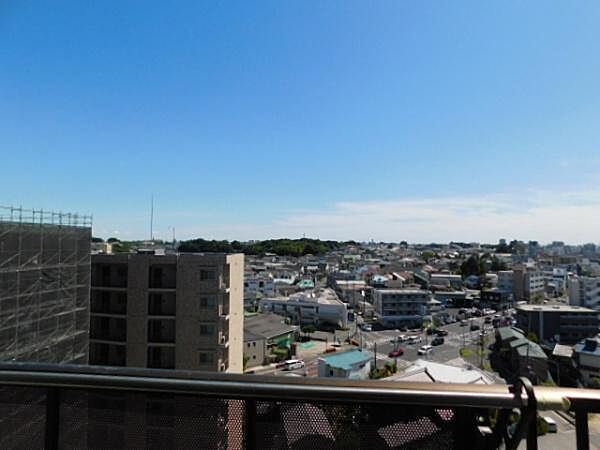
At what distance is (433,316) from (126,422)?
23.9 m

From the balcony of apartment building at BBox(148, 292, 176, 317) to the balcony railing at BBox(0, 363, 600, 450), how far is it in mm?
6674

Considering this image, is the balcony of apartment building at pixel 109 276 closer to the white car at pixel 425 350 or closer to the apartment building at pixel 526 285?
the white car at pixel 425 350

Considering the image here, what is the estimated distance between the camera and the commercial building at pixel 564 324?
1694 centimetres

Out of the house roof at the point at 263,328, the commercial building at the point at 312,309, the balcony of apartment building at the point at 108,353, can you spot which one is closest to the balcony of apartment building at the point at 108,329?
the balcony of apartment building at the point at 108,353

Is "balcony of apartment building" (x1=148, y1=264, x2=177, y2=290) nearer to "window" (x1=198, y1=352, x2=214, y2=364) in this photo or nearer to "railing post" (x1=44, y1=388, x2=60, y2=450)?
"window" (x1=198, y1=352, x2=214, y2=364)

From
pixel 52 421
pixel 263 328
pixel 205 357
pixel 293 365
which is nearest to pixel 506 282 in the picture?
pixel 263 328

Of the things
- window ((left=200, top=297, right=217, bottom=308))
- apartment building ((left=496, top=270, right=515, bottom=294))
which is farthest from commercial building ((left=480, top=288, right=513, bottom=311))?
window ((left=200, top=297, right=217, bottom=308))

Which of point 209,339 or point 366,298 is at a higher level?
point 209,339

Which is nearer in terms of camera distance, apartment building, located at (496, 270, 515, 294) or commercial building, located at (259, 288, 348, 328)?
commercial building, located at (259, 288, 348, 328)

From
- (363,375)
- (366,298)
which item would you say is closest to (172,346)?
(363,375)

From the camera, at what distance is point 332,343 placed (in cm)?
1756

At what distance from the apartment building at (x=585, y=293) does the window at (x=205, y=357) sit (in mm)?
25897

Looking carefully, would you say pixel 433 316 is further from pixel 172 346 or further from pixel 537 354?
pixel 172 346

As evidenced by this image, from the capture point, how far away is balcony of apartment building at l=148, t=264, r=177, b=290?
23.3 feet
